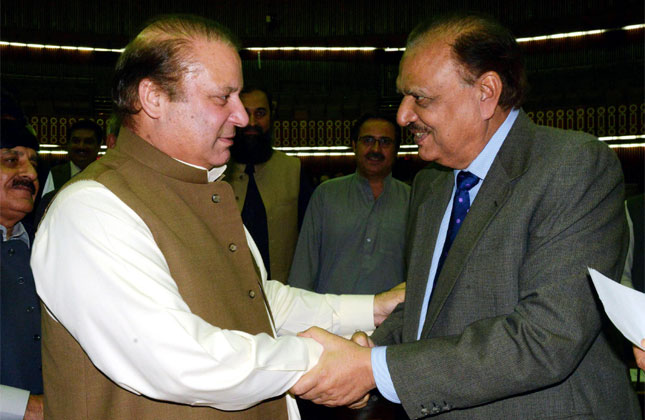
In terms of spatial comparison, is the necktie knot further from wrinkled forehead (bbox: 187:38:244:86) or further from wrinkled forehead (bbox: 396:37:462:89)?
wrinkled forehead (bbox: 187:38:244:86)

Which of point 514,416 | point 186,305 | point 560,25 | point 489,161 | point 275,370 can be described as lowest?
point 514,416

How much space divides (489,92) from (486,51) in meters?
0.13

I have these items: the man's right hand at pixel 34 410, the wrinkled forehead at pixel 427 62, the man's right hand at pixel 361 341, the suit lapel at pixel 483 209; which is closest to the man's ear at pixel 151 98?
the wrinkled forehead at pixel 427 62

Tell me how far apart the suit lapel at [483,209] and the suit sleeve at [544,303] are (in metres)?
0.04

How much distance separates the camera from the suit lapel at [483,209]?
183cm

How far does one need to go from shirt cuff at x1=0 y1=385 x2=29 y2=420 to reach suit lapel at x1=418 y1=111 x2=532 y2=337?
1.40 m

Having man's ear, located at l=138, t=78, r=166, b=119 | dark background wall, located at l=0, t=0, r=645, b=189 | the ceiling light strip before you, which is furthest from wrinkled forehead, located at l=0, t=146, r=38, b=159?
the ceiling light strip

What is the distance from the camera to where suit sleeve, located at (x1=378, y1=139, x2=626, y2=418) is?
170cm

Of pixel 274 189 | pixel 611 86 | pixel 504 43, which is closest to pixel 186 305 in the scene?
pixel 504 43

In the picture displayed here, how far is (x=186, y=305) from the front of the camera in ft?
5.26

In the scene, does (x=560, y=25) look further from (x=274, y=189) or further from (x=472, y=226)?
(x=472, y=226)

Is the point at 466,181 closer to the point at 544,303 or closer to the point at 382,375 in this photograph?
the point at 544,303

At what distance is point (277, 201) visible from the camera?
420 cm

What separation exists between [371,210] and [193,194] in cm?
242
